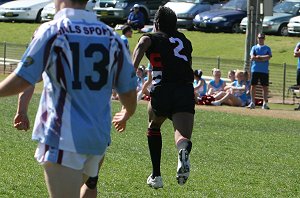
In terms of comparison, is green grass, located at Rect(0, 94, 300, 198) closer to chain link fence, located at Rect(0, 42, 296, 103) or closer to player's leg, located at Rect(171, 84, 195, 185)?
player's leg, located at Rect(171, 84, 195, 185)

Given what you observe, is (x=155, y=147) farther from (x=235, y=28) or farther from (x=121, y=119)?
(x=235, y=28)

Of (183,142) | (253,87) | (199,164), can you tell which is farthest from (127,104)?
(253,87)

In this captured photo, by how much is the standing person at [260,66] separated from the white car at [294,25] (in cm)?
1098

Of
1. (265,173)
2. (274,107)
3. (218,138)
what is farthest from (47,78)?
(274,107)

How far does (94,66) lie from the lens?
205 inches

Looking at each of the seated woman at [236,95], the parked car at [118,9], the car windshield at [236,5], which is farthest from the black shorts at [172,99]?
the parked car at [118,9]

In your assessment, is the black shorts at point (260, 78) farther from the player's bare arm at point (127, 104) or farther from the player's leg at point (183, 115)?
the player's bare arm at point (127, 104)

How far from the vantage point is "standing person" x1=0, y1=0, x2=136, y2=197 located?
5.15 metres

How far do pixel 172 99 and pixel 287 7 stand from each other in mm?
26103

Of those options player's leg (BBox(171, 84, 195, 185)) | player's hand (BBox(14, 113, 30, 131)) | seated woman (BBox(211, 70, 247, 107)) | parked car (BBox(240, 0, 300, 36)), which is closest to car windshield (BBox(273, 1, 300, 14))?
parked car (BBox(240, 0, 300, 36))

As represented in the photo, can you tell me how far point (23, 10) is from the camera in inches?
1580

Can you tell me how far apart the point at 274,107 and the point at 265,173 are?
40.3ft

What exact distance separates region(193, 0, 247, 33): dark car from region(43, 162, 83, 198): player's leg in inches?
1173

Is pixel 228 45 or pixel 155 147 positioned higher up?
pixel 155 147
